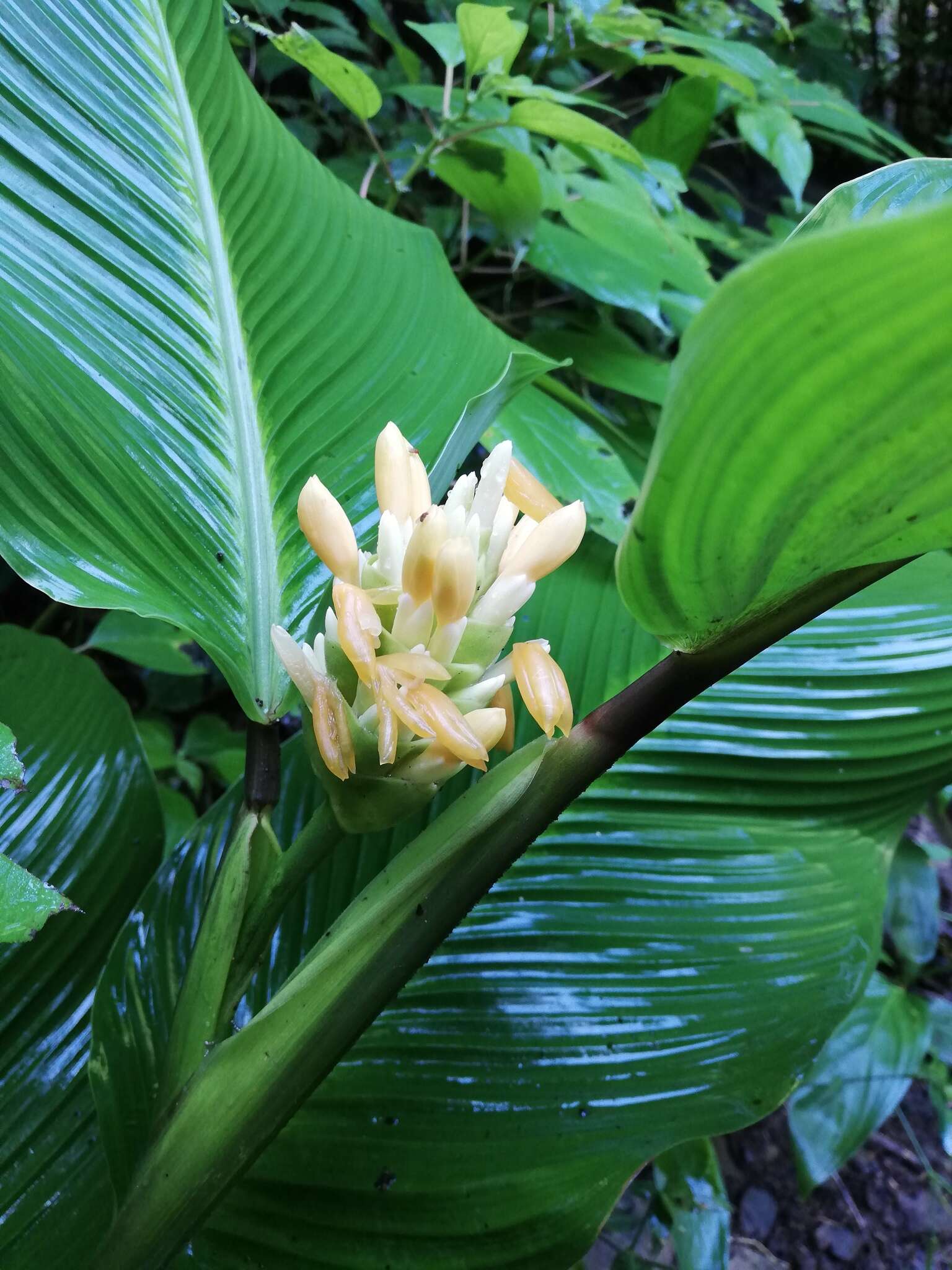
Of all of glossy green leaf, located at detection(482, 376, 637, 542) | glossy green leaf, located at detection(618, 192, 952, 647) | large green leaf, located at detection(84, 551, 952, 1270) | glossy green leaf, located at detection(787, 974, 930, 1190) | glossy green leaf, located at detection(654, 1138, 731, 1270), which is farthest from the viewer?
glossy green leaf, located at detection(787, 974, 930, 1190)

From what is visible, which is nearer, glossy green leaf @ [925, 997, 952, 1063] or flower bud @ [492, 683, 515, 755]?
flower bud @ [492, 683, 515, 755]

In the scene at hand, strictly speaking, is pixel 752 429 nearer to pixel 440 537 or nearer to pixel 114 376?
pixel 440 537

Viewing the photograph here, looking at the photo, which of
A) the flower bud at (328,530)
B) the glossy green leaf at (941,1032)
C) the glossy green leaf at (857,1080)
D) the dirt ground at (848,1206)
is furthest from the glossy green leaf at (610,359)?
the dirt ground at (848,1206)

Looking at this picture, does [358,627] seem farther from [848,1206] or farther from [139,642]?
[848,1206]

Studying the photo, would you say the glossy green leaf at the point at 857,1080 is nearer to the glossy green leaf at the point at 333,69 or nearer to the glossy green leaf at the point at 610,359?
the glossy green leaf at the point at 610,359

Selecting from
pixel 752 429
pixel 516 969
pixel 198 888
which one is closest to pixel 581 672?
pixel 516 969

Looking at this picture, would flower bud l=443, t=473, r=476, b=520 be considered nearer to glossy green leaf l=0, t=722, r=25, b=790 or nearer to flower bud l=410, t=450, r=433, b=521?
flower bud l=410, t=450, r=433, b=521

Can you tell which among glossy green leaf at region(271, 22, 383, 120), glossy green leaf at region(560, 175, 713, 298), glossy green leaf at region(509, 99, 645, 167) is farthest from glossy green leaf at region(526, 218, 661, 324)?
glossy green leaf at region(271, 22, 383, 120)
